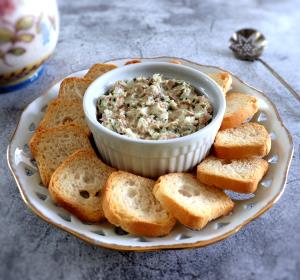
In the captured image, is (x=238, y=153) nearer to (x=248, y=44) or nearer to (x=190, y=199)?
(x=190, y=199)

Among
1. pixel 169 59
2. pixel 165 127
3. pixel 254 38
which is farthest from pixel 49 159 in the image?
pixel 254 38

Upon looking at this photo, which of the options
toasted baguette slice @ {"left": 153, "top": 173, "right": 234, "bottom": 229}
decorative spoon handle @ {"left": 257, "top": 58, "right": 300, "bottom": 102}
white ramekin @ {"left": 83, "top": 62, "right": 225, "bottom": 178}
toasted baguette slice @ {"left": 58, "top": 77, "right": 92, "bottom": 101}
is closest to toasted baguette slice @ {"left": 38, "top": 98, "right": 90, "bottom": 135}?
toasted baguette slice @ {"left": 58, "top": 77, "right": 92, "bottom": 101}

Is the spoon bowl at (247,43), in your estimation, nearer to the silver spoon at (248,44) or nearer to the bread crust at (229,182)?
the silver spoon at (248,44)

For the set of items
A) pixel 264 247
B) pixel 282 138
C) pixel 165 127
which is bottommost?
pixel 264 247

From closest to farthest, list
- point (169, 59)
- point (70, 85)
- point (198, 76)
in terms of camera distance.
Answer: point (198, 76) < point (70, 85) < point (169, 59)

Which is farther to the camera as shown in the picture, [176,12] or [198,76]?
[176,12]

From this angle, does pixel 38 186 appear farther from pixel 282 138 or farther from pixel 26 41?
pixel 282 138
